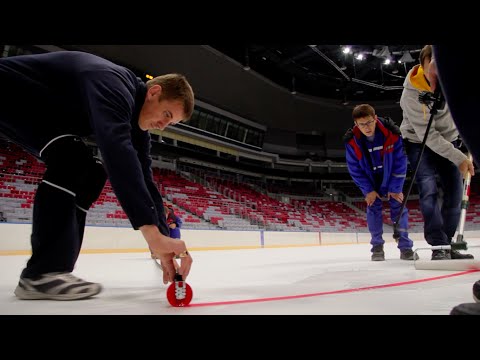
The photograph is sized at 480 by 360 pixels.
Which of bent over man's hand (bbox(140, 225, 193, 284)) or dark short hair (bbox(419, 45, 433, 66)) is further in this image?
dark short hair (bbox(419, 45, 433, 66))

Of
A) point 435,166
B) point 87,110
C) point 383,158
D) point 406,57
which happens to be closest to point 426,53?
point 435,166

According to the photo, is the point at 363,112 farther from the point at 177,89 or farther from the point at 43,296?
the point at 43,296

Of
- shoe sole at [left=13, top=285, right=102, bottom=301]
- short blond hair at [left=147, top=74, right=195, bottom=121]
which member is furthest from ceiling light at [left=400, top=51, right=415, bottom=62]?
shoe sole at [left=13, top=285, right=102, bottom=301]

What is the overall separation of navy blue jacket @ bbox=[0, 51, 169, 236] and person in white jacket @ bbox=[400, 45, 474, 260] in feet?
6.01

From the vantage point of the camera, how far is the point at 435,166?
2633mm

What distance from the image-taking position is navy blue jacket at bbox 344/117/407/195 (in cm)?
316

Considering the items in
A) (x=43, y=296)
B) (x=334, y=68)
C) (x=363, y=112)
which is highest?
(x=334, y=68)

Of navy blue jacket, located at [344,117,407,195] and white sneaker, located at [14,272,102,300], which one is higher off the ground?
navy blue jacket, located at [344,117,407,195]

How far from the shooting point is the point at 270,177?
885 inches

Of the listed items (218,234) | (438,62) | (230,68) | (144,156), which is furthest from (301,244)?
(438,62)

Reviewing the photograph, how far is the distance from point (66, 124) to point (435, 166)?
2414 mm

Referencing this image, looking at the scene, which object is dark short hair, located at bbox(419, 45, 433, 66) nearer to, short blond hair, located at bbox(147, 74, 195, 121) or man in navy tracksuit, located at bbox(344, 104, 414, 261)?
man in navy tracksuit, located at bbox(344, 104, 414, 261)

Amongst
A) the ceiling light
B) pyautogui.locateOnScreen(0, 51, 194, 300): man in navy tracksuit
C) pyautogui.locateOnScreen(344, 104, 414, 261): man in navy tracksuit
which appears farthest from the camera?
the ceiling light

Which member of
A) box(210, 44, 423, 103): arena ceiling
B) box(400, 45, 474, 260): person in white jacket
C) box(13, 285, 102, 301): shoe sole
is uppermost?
box(210, 44, 423, 103): arena ceiling
